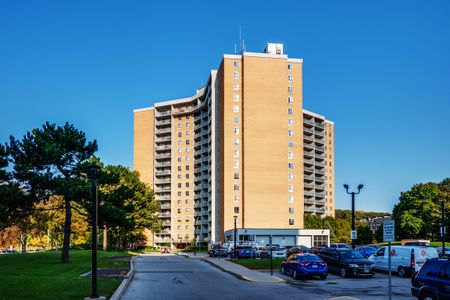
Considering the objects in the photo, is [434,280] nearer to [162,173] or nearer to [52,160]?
[52,160]

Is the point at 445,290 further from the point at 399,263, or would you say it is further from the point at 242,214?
the point at 242,214

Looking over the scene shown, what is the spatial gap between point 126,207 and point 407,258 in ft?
73.1

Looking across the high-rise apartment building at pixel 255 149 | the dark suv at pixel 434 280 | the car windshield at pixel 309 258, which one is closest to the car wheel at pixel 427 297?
the dark suv at pixel 434 280

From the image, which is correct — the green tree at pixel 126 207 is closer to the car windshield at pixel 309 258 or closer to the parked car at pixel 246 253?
the parked car at pixel 246 253

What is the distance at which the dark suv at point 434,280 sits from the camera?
48.4ft

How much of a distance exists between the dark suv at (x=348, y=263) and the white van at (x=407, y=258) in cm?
173

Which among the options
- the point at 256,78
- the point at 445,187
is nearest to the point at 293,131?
the point at 256,78

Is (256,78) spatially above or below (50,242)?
above

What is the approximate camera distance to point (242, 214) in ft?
331

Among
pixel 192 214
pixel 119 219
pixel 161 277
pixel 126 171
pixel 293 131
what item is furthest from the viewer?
pixel 192 214

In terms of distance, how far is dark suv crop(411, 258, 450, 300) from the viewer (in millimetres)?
14742

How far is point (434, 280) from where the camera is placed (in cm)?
1521

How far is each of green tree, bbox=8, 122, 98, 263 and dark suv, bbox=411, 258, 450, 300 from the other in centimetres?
2726

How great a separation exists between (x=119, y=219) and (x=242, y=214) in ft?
205
